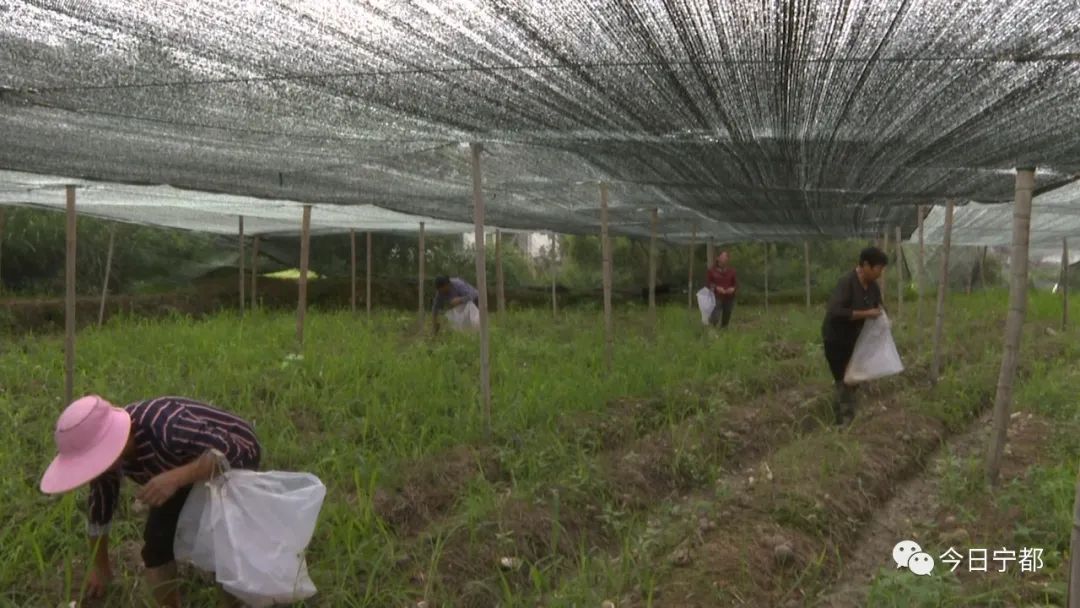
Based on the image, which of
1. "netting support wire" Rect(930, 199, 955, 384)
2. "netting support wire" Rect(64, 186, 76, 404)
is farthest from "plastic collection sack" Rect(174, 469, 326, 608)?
"netting support wire" Rect(930, 199, 955, 384)

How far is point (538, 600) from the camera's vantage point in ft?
8.89

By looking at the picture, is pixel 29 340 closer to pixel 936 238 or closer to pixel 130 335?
pixel 130 335

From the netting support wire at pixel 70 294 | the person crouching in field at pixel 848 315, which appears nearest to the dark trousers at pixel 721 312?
the person crouching in field at pixel 848 315

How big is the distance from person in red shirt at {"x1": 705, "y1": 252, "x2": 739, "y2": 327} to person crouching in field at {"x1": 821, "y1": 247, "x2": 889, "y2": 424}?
4601mm

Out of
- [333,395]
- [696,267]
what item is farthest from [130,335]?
[696,267]

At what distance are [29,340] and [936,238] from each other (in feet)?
40.7

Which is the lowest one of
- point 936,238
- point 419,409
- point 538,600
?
point 538,600

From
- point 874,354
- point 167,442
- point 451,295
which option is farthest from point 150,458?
point 451,295

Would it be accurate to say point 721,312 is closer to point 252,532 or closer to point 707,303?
point 707,303

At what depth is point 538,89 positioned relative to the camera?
9.64 ft

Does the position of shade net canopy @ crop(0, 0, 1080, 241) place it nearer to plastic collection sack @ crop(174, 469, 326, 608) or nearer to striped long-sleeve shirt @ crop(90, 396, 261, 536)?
striped long-sleeve shirt @ crop(90, 396, 261, 536)

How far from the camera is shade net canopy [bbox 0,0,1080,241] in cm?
220

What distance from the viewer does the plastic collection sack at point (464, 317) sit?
314 inches

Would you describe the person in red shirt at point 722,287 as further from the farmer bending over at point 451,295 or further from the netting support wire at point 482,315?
the netting support wire at point 482,315
